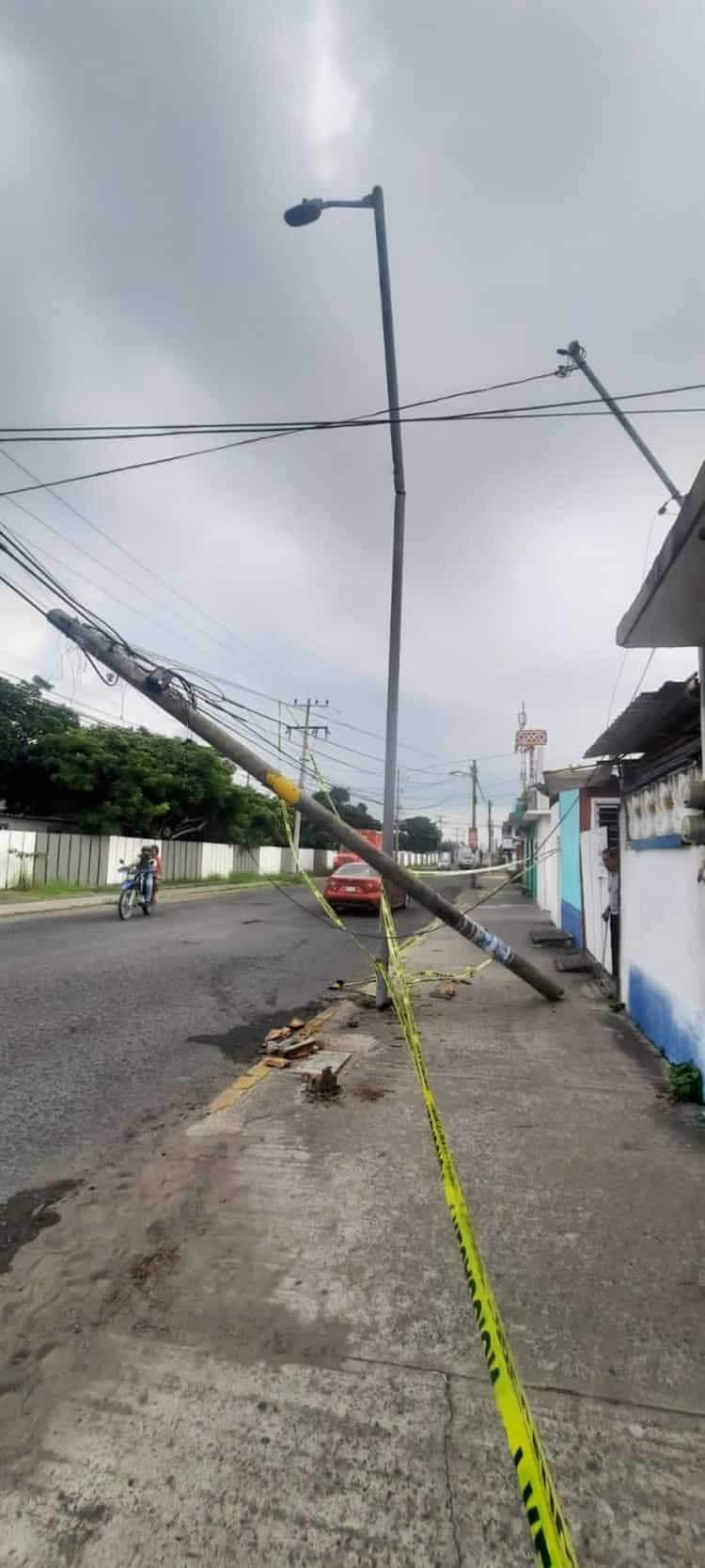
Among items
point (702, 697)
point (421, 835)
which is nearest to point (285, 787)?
point (702, 697)

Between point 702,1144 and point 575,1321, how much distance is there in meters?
1.94

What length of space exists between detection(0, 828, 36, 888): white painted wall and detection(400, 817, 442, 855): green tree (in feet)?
205

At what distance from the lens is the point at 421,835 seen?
9244 centimetres

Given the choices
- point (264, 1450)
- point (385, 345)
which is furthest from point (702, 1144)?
point (385, 345)

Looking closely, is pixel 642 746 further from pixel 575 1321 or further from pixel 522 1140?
pixel 575 1321

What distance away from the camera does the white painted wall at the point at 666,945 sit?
495 cm

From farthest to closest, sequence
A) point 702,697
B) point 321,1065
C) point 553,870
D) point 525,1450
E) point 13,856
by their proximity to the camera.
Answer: point 13,856, point 553,870, point 321,1065, point 702,697, point 525,1450

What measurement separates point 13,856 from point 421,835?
73098 mm

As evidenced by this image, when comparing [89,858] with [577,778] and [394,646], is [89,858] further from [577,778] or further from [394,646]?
[394,646]

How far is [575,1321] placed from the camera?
2.58 m

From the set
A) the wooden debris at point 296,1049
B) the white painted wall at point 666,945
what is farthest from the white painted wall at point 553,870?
the wooden debris at point 296,1049

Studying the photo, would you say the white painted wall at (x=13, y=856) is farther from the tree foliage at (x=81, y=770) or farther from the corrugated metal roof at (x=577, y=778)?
the corrugated metal roof at (x=577, y=778)

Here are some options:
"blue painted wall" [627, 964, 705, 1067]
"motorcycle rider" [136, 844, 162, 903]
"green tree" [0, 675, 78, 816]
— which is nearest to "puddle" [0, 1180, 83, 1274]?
"blue painted wall" [627, 964, 705, 1067]

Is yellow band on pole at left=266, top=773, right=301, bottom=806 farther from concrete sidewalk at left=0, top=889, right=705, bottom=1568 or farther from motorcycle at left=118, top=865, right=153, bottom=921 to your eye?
motorcycle at left=118, top=865, right=153, bottom=921
